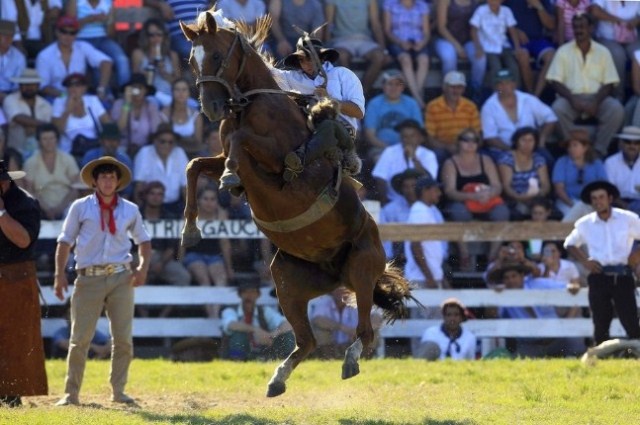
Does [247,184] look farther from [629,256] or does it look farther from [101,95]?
[101,95]

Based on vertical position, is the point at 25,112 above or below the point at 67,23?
below

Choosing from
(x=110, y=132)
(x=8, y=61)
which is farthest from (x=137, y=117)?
(x=8, y=61)

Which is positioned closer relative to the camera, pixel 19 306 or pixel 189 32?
pixel 189 32

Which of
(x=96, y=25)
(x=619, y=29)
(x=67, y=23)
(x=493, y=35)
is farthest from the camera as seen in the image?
(x=619, y=29)

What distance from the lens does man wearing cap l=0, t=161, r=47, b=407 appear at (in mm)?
10945

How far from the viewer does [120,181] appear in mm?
11523

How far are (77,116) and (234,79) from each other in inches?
291

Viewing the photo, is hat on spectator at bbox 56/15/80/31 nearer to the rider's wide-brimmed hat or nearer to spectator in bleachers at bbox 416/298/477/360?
the rider's wide-brimmed hat

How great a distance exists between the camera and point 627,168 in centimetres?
1647

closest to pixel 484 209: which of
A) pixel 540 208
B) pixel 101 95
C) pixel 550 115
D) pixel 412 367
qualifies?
pixel 540 208

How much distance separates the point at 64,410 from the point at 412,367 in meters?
4.06

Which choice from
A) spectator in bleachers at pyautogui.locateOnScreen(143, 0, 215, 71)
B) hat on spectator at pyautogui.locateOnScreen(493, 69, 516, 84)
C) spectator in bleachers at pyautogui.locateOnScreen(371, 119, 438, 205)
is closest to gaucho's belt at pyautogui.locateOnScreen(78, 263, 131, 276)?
spectator in bleachers at pyautogui.locateOnScreen(371, 119, 438, 205)

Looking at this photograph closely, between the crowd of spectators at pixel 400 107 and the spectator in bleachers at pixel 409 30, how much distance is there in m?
0.02

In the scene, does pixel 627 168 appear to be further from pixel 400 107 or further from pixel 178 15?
pixel 178 15
